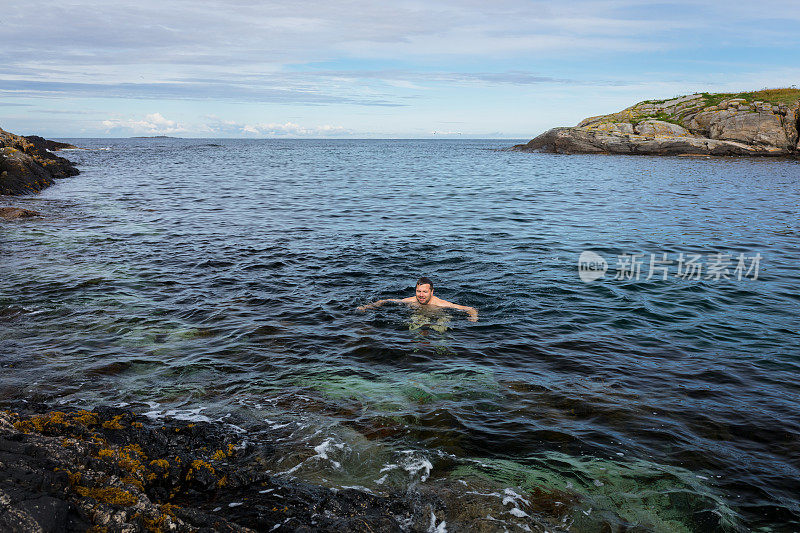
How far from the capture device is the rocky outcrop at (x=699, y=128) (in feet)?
197

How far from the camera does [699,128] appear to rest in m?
69.4

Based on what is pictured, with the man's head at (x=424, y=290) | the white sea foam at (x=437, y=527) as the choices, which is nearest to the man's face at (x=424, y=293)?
the man's head at (x=424, y=290)

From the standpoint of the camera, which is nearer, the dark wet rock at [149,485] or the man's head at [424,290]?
the dark wet rock at [149,485]

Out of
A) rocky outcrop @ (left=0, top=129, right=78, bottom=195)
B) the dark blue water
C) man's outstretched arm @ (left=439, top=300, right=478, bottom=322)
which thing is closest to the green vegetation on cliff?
the dark blue water

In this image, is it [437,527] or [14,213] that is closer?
[437,527]

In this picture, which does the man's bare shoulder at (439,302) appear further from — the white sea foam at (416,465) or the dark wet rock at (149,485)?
the dark wet rock at (149,485)

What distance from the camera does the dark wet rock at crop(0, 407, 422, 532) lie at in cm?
358

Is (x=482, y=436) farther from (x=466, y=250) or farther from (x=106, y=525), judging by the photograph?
(x=466, y=250)

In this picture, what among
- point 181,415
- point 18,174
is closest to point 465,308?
point 181,415

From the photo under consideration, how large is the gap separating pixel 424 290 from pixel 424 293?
7 centimetres

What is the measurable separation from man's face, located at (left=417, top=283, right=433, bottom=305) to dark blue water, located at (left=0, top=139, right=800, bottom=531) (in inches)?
14.0

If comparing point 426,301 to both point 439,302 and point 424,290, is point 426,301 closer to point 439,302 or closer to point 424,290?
point 424,290

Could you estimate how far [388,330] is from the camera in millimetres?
10586

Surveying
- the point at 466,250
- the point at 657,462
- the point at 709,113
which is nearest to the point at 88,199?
the point at 466,250
